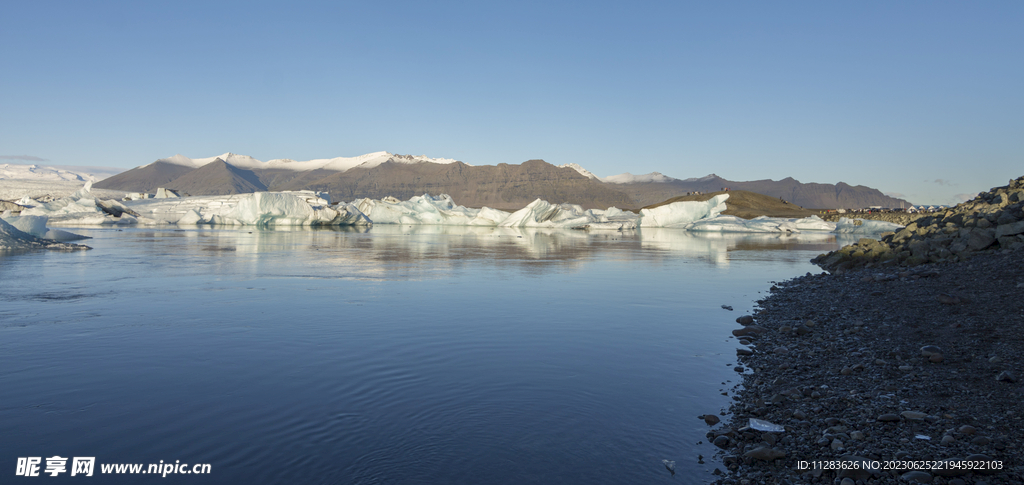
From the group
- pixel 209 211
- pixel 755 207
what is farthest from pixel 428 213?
pixel 755 207

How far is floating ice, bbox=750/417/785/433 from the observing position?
4335 millimetres

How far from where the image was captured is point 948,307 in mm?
7875

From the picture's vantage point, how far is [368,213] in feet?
228

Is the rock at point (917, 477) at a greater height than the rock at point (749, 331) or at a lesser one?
greater

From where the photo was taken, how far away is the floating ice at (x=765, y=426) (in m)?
4.33

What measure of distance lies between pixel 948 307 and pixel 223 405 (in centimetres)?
861

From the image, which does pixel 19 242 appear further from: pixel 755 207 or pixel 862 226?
pixel 755 207

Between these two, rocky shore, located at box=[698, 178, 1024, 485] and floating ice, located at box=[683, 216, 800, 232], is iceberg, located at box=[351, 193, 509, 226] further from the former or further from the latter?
rocky shore, located at box=[698, 178, 1024, 485]

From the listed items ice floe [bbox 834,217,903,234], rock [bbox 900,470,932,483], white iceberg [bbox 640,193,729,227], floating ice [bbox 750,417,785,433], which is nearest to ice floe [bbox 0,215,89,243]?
floating ice [bbox 750,417,785,433]

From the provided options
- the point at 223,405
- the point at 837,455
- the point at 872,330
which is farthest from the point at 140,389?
the point at 872,330

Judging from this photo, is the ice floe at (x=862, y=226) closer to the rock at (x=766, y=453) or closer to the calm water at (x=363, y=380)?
A: the calm water at (x=363, y=380)

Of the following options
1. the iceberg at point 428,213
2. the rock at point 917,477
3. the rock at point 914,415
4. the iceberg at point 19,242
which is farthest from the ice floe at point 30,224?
the iceberg at point 428,213

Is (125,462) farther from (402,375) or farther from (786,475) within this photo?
(786,475)

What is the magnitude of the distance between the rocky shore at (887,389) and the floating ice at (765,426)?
0.01 meters
